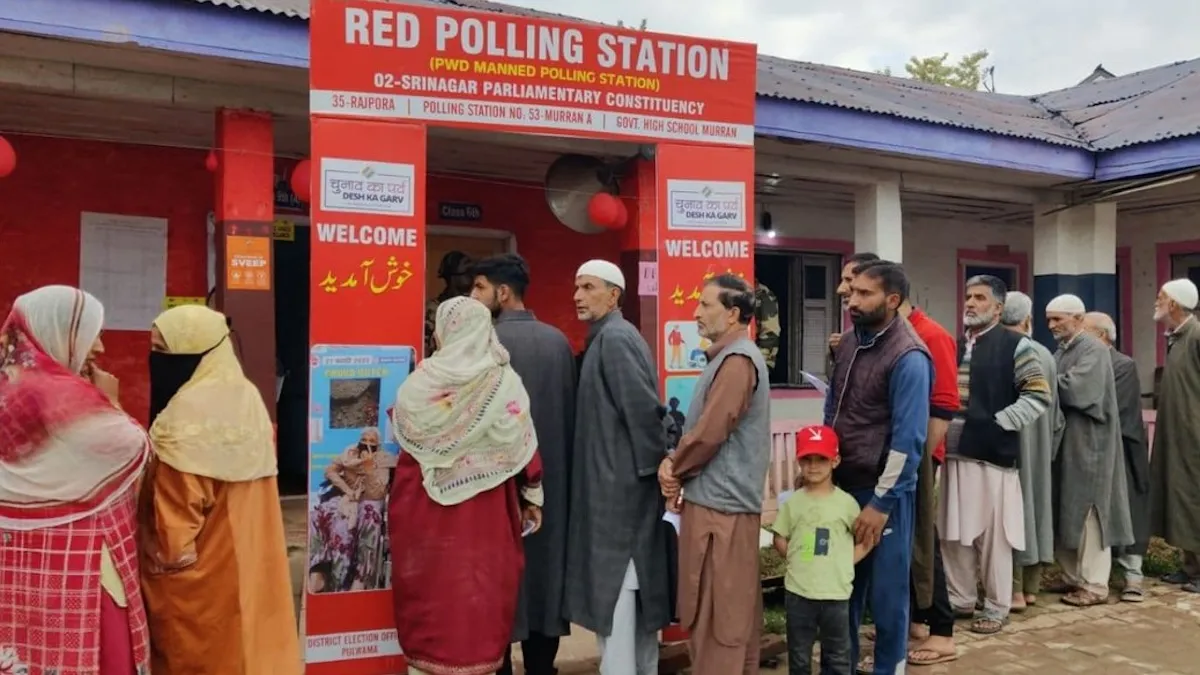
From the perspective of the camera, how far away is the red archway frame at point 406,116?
11.9 ft

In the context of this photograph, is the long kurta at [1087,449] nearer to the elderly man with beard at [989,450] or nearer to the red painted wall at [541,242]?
the elderly man with beard at [989,450]

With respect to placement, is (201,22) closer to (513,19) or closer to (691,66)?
(513,19)

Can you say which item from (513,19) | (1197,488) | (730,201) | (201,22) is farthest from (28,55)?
(1197,488)

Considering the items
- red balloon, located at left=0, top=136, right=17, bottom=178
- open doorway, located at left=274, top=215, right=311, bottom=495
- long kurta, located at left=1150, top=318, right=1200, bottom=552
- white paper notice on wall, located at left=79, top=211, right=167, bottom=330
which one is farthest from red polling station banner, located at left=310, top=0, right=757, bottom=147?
open doorway, located at left=274, top=215, right=311, bottom=495

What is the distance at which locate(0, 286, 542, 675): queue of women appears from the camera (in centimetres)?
243

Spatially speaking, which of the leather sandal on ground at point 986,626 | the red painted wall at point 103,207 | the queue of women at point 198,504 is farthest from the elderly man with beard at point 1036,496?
the red painted wall at point 103,207

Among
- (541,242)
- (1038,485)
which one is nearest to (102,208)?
(541,242)

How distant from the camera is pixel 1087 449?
520cm

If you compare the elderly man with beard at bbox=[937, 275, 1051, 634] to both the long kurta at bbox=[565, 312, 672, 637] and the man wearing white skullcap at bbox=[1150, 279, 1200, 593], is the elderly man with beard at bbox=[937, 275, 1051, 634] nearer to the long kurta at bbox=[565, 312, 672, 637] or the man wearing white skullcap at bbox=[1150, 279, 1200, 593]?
A: the man wearing white skullcap at bbox=[1150, 279, 1200, 593]

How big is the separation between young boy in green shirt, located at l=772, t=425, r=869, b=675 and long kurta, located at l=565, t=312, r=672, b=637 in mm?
516

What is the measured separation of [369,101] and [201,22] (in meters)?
1.10

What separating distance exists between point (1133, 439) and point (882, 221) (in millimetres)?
2388

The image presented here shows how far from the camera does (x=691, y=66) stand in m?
4.18

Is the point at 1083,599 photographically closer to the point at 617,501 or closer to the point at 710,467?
the point at 710,467
